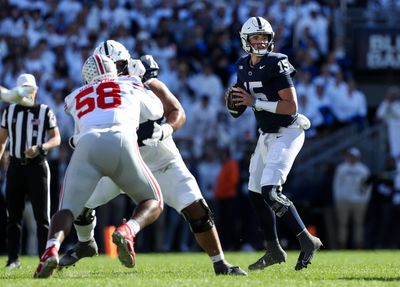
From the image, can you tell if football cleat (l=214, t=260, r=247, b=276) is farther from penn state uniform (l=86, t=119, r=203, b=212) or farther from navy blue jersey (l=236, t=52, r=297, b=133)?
navy blue jersey (l=236, t=52, r=297, b=133)

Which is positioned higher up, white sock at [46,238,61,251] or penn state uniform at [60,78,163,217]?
penn state uniform at [60,78,163,217]

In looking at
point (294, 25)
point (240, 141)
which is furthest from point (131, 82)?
point (294, 25)

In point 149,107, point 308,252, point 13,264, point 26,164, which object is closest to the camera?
point 149,107

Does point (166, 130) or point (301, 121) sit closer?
point (166, 130)

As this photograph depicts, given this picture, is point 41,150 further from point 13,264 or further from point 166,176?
point 166,176

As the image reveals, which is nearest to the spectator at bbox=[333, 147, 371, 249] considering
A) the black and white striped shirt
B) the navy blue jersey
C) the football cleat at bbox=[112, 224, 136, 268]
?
the black and white striped shirt

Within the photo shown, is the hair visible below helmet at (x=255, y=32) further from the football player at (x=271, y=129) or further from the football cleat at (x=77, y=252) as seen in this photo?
the football cleat at (x=77, y=252)

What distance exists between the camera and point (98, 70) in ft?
23.5

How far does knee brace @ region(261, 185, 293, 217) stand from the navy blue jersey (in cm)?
55

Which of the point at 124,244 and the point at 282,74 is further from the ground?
the point at 282,74

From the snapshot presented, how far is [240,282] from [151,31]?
39.1ft

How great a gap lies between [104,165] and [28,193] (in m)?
3.11

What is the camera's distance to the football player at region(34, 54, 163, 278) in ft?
21.8

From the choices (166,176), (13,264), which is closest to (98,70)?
(166,176)
